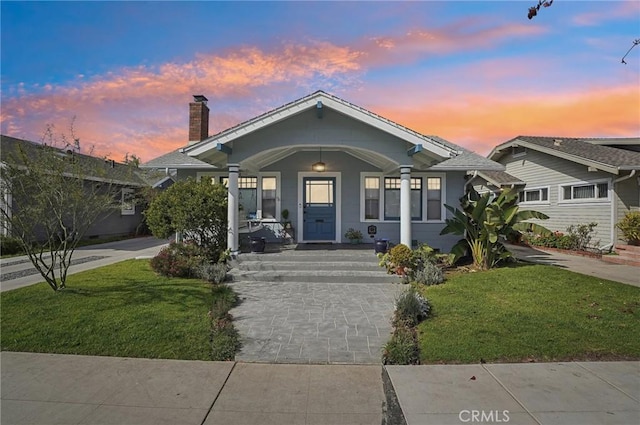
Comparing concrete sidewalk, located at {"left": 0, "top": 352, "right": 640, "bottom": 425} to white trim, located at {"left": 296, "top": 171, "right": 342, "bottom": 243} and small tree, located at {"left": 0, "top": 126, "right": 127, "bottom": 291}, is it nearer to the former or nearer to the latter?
small tree, located at {"left": 0, "top": 126, "right": 127, "bottom": 291}

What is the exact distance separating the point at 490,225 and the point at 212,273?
735 centimetres

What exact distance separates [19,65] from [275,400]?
12.1 metres

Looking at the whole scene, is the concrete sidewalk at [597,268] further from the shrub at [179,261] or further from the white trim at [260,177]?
the shrub at [179,261]

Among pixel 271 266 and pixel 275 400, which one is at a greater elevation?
pixel 271 266

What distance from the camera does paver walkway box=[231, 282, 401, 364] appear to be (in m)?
4.71

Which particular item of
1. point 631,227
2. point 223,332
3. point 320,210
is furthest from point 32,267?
point 631,227

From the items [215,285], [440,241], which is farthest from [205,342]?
[440,241]

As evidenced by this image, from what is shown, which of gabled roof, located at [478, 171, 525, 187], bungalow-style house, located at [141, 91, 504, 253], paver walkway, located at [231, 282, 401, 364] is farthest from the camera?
gabled roof, located at [478, 171, 525, 187]

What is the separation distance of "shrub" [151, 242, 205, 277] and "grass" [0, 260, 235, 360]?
61cm

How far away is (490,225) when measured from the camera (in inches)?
356

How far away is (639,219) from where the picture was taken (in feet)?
41.6

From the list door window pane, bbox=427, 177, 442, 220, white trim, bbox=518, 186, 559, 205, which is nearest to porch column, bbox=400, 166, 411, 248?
door window pane, bbox=427, 177, 442, 220

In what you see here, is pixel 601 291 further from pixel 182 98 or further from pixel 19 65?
pixel 19 65

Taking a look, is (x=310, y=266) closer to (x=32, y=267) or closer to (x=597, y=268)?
(x=32, y=267)
